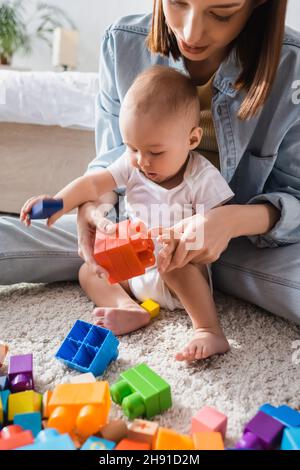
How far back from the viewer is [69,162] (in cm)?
154

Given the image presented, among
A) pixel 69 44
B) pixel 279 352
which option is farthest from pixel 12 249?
pixel 69 44

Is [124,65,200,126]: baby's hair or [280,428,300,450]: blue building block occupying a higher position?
[124,65,200,126]: baby's hair

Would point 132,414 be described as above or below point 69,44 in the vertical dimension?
below

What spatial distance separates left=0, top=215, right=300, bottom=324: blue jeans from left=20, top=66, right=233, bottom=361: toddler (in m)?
0.09

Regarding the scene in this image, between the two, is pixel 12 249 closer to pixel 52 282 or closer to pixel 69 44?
pixel 52 282

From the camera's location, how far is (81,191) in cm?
90

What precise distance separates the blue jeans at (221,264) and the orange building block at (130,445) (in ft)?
1.49

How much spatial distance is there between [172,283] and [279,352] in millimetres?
233

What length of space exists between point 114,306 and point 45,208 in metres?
0.26

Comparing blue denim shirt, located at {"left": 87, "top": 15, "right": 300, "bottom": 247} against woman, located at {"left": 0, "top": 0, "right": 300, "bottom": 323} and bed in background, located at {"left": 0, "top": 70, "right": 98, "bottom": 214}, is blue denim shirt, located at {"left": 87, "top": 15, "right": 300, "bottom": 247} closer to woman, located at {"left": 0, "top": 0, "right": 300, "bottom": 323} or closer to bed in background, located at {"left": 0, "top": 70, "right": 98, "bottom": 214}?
woman, located at {"left": 0, "top": 0, "right": 300, "bottom": 323}

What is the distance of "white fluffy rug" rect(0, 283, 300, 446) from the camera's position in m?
0.72

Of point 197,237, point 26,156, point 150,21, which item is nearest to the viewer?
point 197,237

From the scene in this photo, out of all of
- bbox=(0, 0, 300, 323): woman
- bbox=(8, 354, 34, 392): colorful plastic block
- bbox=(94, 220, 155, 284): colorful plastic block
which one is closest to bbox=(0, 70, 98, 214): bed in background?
bbox=(0, 0, 300, 323): woman

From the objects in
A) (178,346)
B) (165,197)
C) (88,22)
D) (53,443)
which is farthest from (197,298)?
(88,22)
